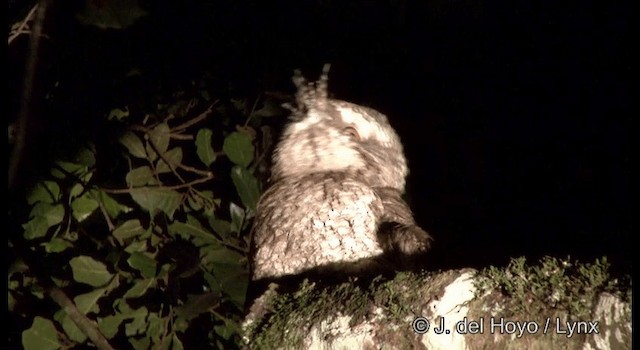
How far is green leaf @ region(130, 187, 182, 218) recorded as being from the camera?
1.58 meters

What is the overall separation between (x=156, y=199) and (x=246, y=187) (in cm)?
23

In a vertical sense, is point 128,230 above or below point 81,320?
above

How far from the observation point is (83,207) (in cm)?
156

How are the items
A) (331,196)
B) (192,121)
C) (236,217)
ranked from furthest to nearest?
(192,121) < (236,217) < (331,196)

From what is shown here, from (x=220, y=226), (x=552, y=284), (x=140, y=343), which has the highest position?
(x=552, y=284)

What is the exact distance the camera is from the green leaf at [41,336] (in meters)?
1.41

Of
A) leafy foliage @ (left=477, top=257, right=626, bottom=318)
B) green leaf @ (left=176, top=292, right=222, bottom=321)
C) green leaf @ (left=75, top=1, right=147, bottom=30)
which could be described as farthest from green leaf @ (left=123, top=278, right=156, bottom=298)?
leafy foliage @ (left=477, top=257, right=626, bottom=318)

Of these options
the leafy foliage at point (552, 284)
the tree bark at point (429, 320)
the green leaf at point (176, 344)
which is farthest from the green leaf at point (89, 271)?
the leafy foliage at point (552, 284)

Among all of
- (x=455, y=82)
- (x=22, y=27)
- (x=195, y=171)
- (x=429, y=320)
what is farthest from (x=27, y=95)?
(x=455, y=82)

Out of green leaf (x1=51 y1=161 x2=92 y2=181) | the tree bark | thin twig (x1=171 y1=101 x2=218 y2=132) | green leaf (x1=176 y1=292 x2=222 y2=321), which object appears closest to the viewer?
the tree bark

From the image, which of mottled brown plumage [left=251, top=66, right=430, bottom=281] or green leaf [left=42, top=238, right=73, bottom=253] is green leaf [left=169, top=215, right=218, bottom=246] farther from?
green leaf [left=42, top=238, right=73, bottom=253]

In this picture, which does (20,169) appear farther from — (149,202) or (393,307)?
(393,307)

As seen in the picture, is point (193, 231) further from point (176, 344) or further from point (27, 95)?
point (27, 95)

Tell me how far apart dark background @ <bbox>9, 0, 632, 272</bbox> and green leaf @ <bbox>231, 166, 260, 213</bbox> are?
0.34 meters
